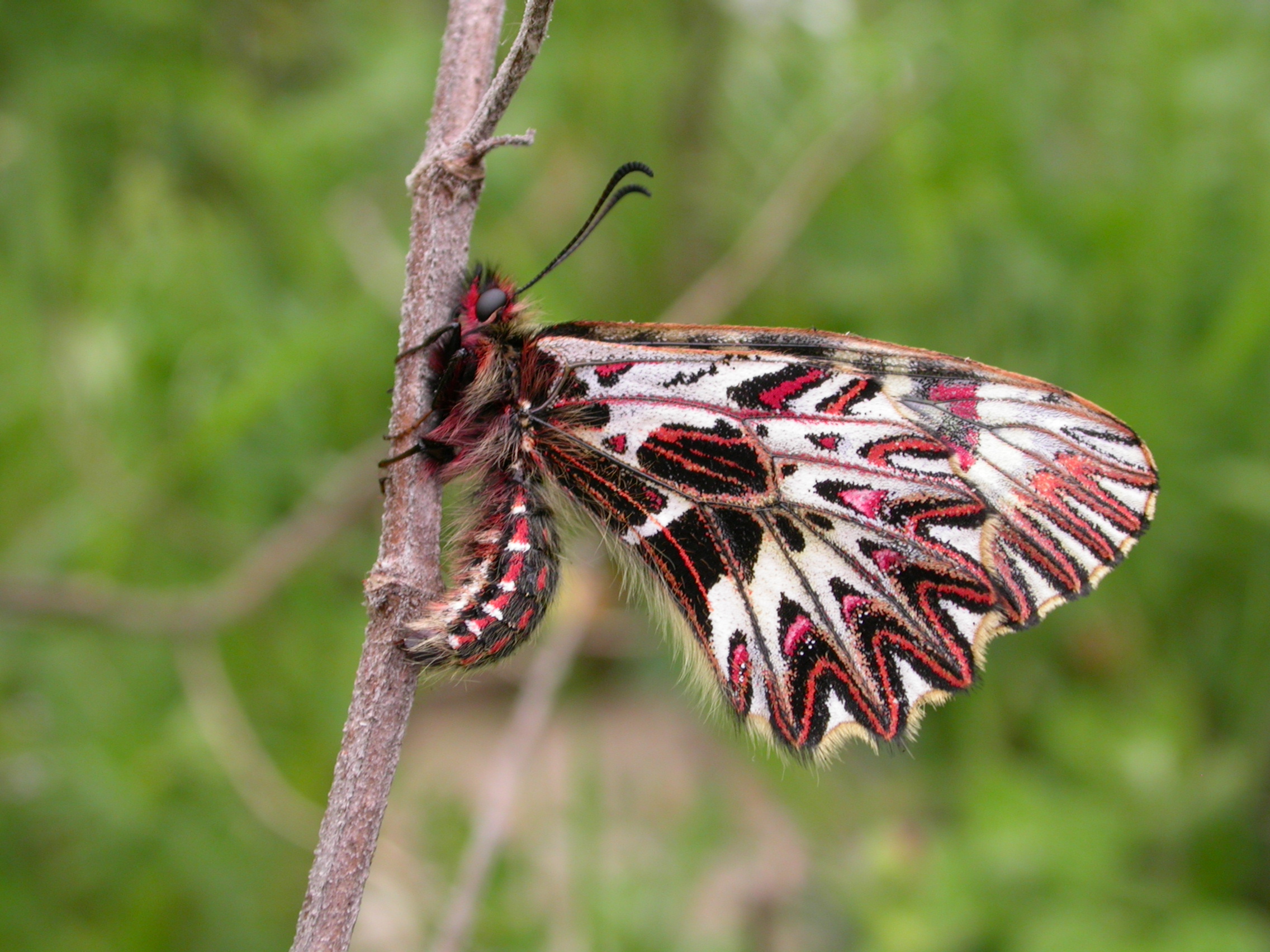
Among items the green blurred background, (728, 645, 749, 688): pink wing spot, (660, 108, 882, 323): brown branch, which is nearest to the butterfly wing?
(728, 645, 749, 688): pink wing spot

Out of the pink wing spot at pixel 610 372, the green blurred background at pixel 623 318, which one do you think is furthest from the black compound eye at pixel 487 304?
the green blurred background at pixel 623 318

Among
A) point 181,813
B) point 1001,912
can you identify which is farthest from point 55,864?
point 1001,912

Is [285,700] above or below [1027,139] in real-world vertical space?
below

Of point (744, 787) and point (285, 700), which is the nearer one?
point (285, 700)

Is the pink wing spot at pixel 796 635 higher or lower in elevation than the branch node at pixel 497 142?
lower

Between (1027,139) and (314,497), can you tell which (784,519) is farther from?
(1027,139)

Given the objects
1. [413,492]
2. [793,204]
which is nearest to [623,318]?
[793,204]

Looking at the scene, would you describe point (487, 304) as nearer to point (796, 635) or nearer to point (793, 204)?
point (796, 635)

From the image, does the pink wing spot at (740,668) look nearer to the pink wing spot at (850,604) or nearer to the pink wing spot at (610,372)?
the pink wing spot at (850,604)
